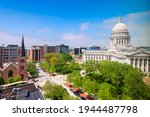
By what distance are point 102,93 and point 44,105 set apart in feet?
4.02

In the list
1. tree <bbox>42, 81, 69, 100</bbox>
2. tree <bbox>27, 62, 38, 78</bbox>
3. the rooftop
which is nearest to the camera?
the rooftop

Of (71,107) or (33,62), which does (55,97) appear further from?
(33,62)

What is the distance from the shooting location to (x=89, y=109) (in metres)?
2.14

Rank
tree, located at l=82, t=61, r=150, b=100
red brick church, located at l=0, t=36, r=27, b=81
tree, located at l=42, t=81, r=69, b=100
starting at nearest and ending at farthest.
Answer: tree, located at l=42, t=81, r=69, b=100 < tree, located at l=82, t=61, r=150, b=100 < red brick church, located at l=0, t=36, r=27, b=81

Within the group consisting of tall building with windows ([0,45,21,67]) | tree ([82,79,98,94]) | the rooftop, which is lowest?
tree ([82,79,98,94])

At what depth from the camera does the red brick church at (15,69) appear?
332 cm

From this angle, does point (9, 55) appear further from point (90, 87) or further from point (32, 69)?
point (90, 87)

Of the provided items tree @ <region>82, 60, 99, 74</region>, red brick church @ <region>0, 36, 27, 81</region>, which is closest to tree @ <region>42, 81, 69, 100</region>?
red brick church @ <region>0, 36, 27, 81</region>

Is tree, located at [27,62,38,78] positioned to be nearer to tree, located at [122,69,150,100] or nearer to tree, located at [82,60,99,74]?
tree, located at [82,60,99,74]

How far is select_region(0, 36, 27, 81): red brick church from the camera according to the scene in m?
3.32

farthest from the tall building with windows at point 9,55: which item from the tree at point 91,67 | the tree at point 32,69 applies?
the tree at point 91,67

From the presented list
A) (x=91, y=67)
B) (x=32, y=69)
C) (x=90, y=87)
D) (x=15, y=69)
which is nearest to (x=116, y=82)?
(x=90, y=87)

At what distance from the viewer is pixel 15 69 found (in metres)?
3.39

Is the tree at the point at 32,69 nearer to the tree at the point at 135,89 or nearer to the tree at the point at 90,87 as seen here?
the tree at the point at 90,87
